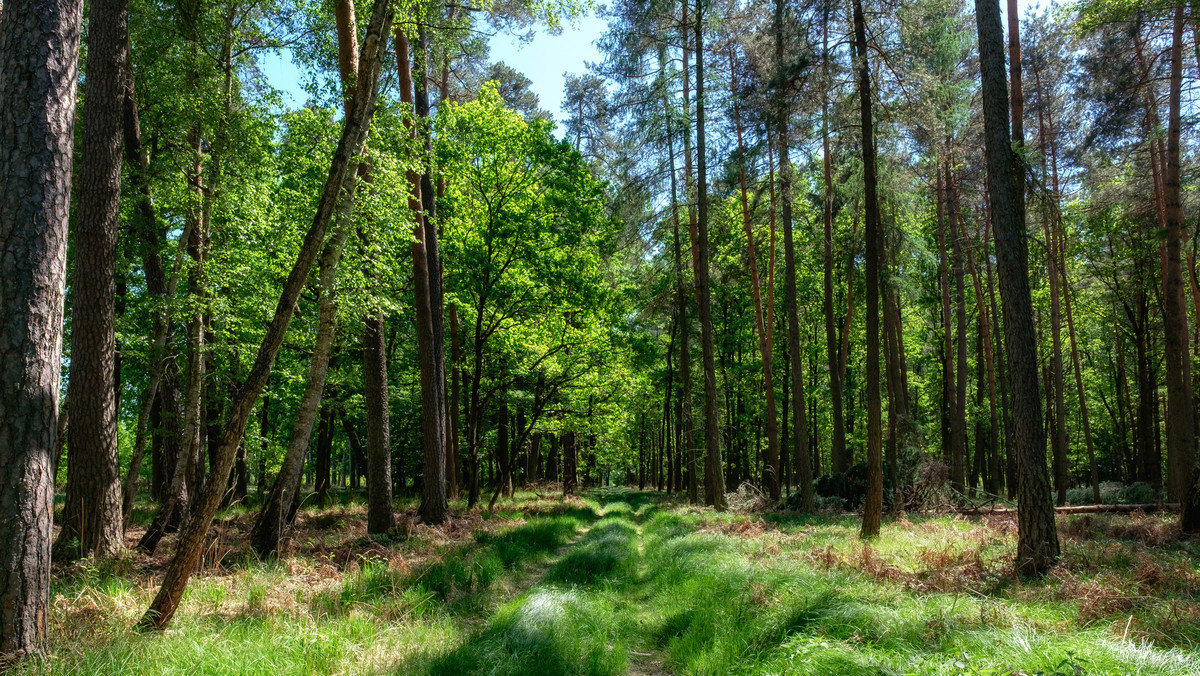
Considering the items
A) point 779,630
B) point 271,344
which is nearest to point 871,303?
point 779,630

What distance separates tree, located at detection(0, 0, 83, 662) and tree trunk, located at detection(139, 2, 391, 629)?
0.81 m

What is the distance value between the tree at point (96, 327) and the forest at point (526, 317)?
0.13 feet

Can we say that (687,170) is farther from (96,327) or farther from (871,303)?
(96,327)

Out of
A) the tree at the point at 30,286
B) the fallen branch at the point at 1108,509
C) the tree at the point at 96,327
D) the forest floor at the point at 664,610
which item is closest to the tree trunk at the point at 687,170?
the fallen branch at the point at 1108,509

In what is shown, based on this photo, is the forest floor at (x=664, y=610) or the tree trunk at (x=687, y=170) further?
the tree trunk at (x=687, y=170)

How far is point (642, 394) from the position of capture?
27766mm

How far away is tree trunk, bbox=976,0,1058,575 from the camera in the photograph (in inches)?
275

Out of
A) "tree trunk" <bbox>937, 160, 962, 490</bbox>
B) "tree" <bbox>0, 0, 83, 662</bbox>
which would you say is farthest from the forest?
"tree trunk" <bbox>937, 160, 962, 490</bbox>

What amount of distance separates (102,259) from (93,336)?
943mm

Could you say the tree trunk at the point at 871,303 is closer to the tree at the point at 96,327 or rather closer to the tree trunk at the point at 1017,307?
the tree trunk at the point at 1017,307

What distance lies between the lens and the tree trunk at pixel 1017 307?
6984 millimetres

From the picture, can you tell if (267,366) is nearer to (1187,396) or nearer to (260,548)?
(260,548)

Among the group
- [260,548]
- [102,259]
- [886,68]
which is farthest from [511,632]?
[886,68]

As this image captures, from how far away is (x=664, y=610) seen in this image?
657 centimetres
